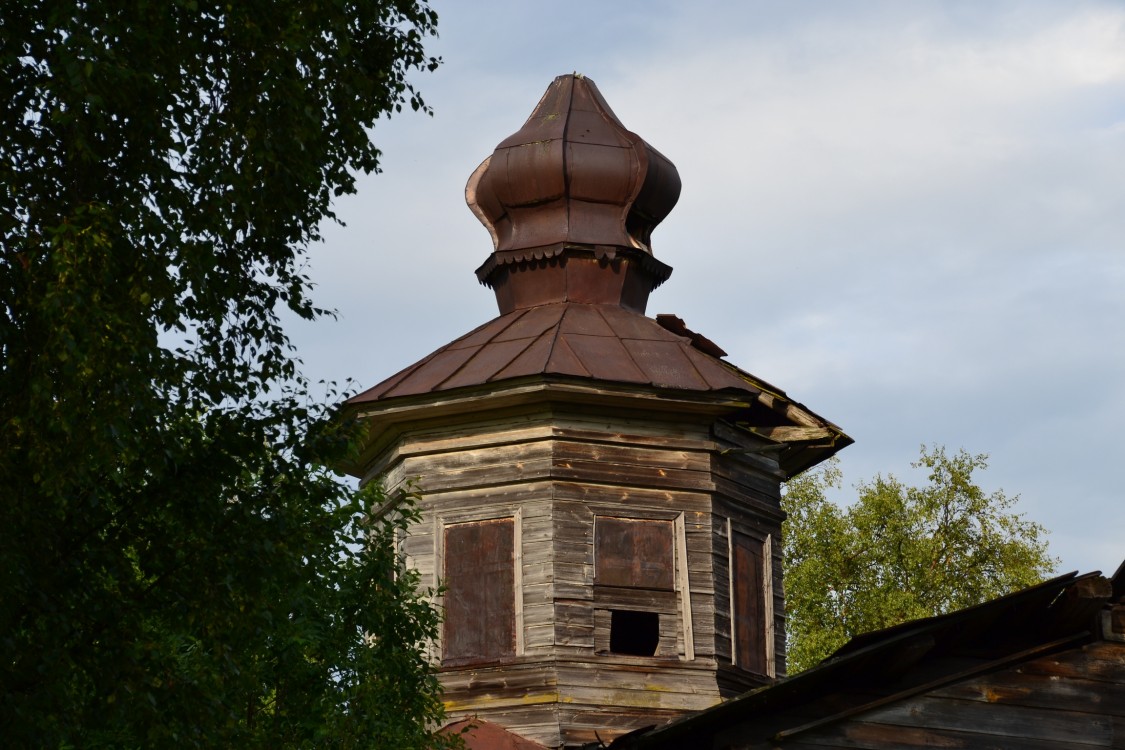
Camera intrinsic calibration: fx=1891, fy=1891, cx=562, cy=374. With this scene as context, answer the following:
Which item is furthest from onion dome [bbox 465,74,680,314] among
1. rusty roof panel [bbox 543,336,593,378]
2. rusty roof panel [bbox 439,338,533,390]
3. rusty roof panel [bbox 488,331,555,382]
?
rusty roof panel [bbox 543,336,593,378]

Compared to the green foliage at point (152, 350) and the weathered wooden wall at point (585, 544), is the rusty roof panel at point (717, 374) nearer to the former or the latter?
the weathered wooden wall at point (585, 544)

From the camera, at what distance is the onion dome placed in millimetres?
20422

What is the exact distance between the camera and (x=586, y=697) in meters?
17.4

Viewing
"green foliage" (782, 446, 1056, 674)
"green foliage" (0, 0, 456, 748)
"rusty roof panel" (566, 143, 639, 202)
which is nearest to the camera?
"green foliage" (0, 0, 456, 748)

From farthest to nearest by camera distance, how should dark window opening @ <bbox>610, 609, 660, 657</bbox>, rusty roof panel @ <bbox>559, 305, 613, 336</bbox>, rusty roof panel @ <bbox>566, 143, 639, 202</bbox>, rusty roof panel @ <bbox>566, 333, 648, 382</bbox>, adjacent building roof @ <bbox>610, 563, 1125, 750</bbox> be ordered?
rusty roof panel @ <bbox>566, 143, 639, 202</bbox>, rusty roof panel @ <bbox>559, 305, 613, 336</bbox>, dark window opening @ <bbox>610, 609, 660, 657</bbox>, rusty roof panel @ <bbox>566, 333, 648, 382</bbox>, adjacent building roof @ <bbox>610, 563, 1125, 750</bbox>

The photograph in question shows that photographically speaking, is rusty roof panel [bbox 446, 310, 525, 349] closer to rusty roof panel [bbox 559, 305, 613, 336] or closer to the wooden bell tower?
the wooden bell tower

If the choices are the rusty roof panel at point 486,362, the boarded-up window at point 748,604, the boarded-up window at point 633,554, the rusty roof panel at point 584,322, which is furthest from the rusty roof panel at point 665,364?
the boarded-up window at point 748,604

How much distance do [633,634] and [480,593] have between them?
2.18 metres

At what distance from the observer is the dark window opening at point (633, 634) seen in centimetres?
1906

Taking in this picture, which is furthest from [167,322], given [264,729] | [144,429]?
[264,729]

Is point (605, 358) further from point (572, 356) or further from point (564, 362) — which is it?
point (564, 362)

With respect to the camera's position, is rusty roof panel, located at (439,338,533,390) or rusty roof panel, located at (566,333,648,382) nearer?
rusty roof panel, located at (566,333,648,382)

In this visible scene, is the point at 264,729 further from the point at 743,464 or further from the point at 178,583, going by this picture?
the point at 743,464

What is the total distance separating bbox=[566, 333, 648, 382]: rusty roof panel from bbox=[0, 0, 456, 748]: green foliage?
5967mm
